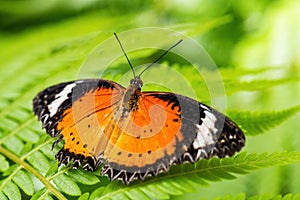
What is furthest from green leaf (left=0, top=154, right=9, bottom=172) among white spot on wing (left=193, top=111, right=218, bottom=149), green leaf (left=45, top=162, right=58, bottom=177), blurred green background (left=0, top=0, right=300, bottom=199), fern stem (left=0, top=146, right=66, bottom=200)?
white spot on wing (left=193, top=111, right=218, bottom=149)

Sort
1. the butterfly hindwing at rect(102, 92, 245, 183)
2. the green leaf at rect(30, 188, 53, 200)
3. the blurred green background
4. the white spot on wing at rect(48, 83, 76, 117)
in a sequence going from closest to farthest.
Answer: the butterfly hindwing at rect(102, 92, 245, 183) → the green leaf at rect(30, 188, 53, 200) → the white spot on wing at rect(48, 83, 76, 117) → the blurred green background

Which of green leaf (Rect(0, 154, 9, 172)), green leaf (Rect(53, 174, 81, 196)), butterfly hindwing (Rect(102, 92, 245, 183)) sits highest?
butterfly hindwing (Rect(102, 92, 245, 183))

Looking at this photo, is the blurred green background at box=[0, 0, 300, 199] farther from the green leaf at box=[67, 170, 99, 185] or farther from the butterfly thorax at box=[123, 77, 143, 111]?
the green leaf at box=[67, 170, 99, 185]

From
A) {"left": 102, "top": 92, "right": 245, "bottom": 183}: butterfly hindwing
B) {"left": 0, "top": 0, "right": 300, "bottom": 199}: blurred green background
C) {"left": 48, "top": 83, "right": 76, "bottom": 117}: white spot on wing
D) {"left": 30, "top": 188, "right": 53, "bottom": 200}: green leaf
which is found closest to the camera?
{"left": 102, "top": 92, "right": 245, "bottom": 183}: butterfly hindwing

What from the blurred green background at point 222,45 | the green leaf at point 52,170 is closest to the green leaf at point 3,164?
the green leaf at point 52,170

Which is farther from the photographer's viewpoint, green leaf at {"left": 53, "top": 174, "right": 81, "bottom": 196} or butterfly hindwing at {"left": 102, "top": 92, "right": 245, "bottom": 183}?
green leaf at {"left": 53, "top": 174, "right": 81, "bottom": 196}

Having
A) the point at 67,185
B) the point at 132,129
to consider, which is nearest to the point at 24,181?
the point at 67,185

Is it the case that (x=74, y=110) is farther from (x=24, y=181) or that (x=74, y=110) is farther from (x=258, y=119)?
(x=258, y=119)
